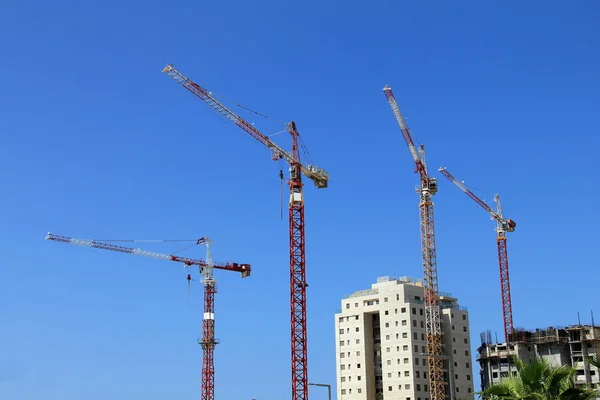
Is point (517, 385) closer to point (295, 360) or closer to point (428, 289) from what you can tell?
point (295, 360)

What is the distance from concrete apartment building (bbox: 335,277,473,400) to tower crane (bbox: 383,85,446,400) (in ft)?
7.61

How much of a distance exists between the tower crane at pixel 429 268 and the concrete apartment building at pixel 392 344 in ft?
7.61

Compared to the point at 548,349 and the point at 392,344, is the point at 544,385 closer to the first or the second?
the point at 548,349

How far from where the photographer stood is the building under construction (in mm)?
Result: 140875

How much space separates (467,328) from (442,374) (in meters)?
14.0

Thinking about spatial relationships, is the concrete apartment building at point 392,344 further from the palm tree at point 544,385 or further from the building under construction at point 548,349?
the palm tree at point 544,385

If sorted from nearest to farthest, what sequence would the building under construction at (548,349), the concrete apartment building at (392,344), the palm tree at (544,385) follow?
the palm tree at (544,385)
the building under construction at (548,349)
the concrete apartment building at (392,344)

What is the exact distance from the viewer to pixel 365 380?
536ft

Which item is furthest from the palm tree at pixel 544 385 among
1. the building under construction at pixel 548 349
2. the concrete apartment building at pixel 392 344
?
the concrete apartment building at pixel 392 344

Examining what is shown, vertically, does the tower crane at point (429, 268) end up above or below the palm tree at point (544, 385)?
above

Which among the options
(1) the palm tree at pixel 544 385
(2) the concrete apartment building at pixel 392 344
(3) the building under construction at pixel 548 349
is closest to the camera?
(1) the palm tree at pixel 544 385

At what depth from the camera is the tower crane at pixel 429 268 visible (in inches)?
6196

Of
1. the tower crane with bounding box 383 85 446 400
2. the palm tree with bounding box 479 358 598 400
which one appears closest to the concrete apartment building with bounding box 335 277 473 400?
the tower crane with bounding box 383 85 446 400

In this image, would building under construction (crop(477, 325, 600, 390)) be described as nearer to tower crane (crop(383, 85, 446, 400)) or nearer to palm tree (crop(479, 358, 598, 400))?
tower crane (crop(383, 85, 446, 400))
